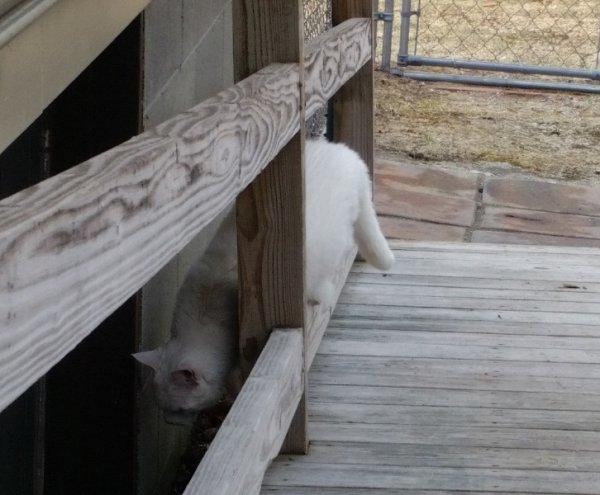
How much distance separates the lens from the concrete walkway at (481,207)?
222 inches

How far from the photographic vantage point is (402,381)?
329 cm

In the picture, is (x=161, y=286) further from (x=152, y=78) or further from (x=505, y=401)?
(x=505, y=401)

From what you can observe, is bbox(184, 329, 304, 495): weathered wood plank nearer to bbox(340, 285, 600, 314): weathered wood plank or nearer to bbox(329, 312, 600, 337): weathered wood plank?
bbox(329, 312, 600, 337): weathered wood plank

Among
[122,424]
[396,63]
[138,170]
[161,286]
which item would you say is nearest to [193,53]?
[161,286]

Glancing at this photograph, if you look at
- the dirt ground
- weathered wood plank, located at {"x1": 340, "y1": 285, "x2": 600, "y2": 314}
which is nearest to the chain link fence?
weathered wood plank, located at {"x1": 340, "y1": 285, "x2": 600, "y2": 314}

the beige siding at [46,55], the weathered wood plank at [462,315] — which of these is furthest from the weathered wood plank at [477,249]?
the beige siding at [46,55]

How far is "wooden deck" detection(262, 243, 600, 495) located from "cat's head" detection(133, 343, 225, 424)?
0.88ft

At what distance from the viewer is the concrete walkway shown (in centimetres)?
564

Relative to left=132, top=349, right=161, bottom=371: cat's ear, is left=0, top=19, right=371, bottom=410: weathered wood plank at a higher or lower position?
higher

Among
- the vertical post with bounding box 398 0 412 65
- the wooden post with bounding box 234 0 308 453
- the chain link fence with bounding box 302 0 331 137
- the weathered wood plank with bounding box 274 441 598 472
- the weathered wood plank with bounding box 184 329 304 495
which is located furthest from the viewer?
the vertical post with bounding box 398 0 412 65

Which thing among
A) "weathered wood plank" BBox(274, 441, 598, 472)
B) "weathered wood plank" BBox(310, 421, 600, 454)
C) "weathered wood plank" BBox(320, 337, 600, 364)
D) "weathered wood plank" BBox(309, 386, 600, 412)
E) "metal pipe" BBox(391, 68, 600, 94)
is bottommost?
"metal pipe" BBox(391, 68, 600, 94)

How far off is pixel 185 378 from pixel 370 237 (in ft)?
4.45

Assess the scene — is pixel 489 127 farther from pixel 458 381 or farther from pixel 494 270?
pixel 458 381

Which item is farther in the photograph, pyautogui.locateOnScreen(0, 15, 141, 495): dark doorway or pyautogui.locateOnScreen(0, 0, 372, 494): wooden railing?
pyautogui.locateOnScreen(0, 15, 141, 495): dark doorway
